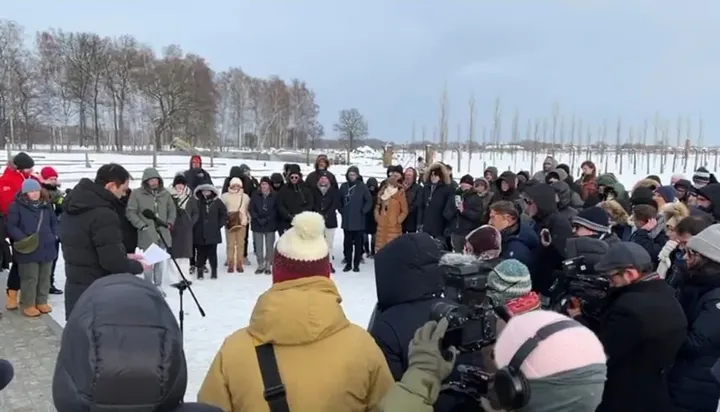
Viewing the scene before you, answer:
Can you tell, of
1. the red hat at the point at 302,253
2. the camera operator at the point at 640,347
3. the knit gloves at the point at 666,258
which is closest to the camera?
the red hat at the point at 302,253

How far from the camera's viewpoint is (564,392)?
4.85 feet

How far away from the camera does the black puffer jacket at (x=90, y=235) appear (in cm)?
443

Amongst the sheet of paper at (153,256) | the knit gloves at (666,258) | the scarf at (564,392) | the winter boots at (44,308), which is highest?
the scarf at (564,392)

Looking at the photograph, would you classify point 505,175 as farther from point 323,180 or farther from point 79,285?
point 79,285

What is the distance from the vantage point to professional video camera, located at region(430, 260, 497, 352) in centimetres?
180

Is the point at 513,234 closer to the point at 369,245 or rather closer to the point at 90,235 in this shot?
the point at 90,235

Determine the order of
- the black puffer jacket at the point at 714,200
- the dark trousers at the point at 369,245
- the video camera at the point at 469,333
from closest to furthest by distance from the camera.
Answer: the video camera at the point at 469,333 → the black puffer jacket at the point at 714,200 → the dark trousers at the point at 369,245

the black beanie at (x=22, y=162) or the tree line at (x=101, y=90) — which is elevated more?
the tree line at (x=101, y=90)

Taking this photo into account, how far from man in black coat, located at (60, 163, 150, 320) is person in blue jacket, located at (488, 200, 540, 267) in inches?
116

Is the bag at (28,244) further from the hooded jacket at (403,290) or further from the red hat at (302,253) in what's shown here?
the hooded jacket at (403,290)

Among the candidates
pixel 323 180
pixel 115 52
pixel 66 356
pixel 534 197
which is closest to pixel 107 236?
pixel 66 356

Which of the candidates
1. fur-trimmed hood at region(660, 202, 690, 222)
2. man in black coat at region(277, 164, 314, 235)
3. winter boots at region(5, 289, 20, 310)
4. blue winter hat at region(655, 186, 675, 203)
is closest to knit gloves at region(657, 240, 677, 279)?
fur-trimmed hood at region(660, 202, 690, 222)

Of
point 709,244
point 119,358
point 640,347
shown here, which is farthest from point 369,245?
point 119,358

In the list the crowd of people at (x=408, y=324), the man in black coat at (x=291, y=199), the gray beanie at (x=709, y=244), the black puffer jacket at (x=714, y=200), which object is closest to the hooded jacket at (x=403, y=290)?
the crowd of people at (x=408, y=324)
